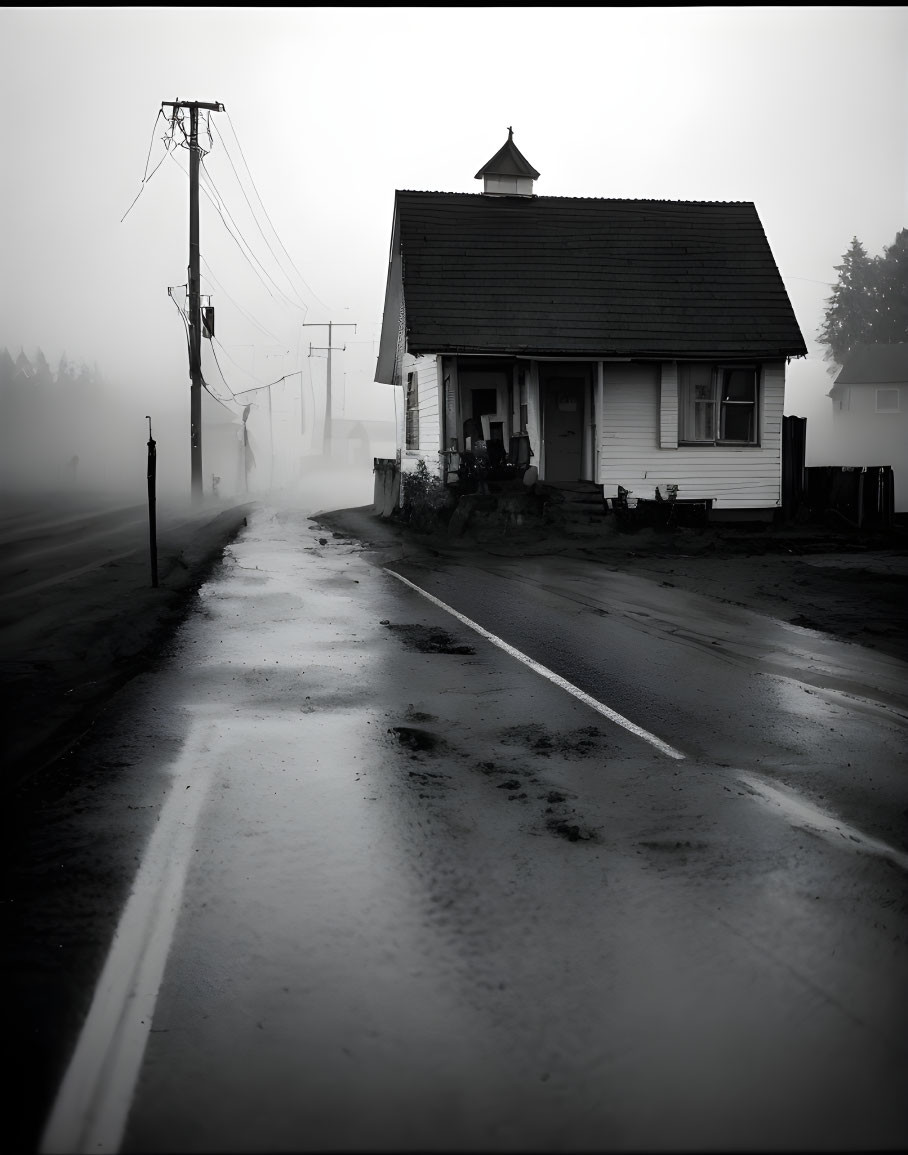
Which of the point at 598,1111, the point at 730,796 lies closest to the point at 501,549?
the point at 730,796

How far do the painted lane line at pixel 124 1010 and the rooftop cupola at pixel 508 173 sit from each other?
86.5 ft

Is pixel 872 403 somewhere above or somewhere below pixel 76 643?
above

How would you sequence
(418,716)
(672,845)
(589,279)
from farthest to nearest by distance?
(589,279)
(418,716)
(672,845)

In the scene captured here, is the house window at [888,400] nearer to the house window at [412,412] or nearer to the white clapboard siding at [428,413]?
the house window at [412,412]

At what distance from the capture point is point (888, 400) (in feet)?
218

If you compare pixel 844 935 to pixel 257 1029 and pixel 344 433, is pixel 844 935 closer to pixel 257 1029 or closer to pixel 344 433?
pixel 257 1029

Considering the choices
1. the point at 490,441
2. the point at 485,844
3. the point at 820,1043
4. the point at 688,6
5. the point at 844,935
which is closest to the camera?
the point at 820,1043

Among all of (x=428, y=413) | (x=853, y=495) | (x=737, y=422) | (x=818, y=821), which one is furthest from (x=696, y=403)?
(x=818, y=821)

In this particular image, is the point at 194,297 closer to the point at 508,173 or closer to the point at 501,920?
the point at 508,173

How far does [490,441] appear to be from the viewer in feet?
77.2

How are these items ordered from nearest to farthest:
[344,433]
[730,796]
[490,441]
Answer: [730,796]
[490,441]
[344,433]

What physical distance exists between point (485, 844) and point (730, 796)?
1.53 m

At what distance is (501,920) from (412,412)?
985 inches

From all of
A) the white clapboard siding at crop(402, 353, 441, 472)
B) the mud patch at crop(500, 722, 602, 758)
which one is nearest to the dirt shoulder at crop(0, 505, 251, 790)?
the mud patch at crop(500, 722, 602, 758)
